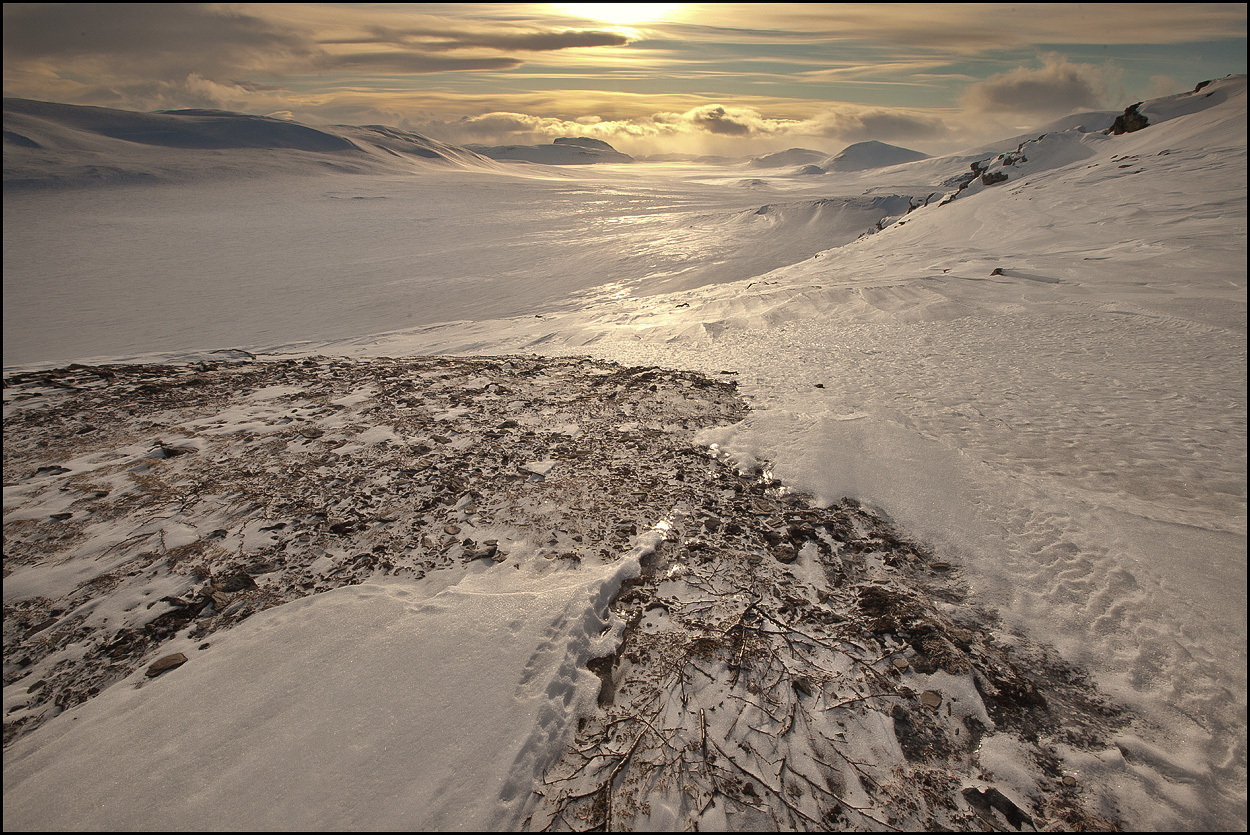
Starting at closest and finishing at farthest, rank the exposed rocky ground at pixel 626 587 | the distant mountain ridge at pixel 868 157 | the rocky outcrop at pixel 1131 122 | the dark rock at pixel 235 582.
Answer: the exposed rocky ground at pixel 626 587 → the dark rock at pixel 235 582 → the rocky outcrop at pixel 1131 122 → the distant mountain ridge at pixel 868 157

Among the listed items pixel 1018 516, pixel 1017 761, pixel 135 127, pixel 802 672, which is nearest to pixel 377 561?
pixel 802 672

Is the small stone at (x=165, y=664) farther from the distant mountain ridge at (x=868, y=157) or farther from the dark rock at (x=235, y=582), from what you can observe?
the distant mountain ridge at (x=868, y=157)

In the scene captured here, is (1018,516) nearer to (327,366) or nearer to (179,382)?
(327,366)

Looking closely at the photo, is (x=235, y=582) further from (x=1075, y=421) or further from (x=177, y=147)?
(x=177, y=147)

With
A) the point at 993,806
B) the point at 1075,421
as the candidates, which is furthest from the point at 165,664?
the point at 1075,421

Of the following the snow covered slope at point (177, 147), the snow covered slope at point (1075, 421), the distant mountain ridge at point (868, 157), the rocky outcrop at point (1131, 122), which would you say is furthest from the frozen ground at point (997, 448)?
the distant mountain ridge at point (868, 157)

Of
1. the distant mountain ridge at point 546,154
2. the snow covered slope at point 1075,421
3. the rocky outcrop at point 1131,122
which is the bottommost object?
the snow covered slope at point 1075,421

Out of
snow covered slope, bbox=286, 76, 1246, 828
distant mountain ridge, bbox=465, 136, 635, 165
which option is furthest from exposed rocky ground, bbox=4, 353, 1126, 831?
distant mountain ridge, bbox=465, 136, 635, 165

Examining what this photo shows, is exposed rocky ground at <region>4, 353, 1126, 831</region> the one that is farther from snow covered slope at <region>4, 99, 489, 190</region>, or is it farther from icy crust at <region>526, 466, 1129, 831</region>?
snow covered slope at <region>4, 99, 489, 190</region>
